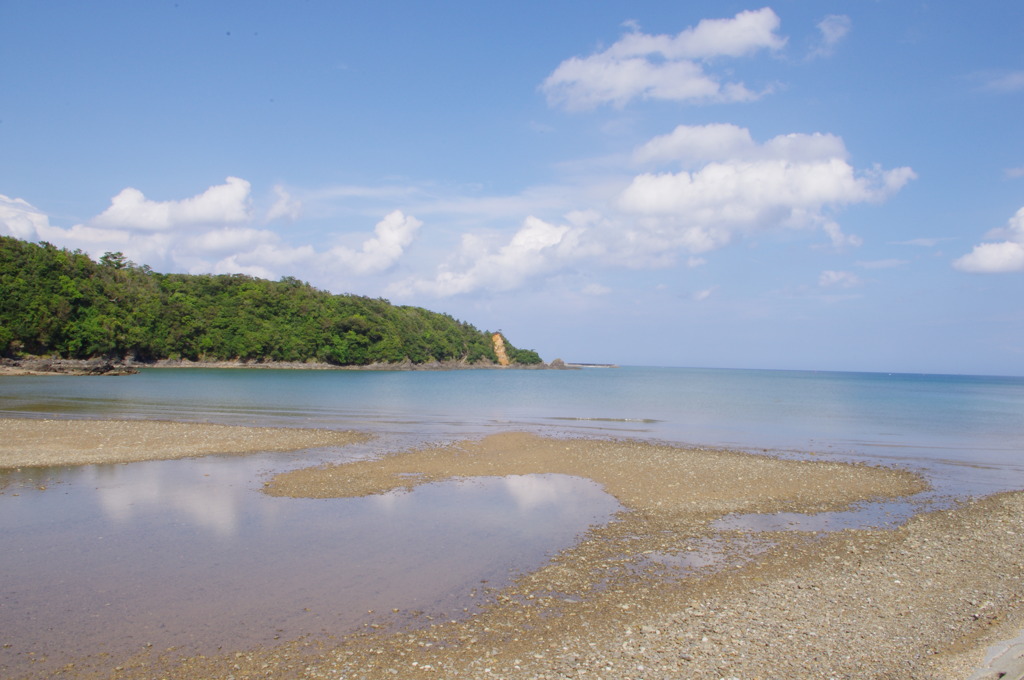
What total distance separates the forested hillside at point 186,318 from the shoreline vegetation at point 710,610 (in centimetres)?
10021

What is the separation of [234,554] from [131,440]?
15982mm

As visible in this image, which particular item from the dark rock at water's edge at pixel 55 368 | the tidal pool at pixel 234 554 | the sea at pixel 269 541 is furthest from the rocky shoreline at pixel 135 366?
the tidal pool at pixel 234 554

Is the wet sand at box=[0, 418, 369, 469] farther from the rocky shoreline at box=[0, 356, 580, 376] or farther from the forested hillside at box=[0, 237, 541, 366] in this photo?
the forested hillside at box=[0, 237, 541, 366]

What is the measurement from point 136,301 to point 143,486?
116 metres

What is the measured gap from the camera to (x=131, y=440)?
2391 centimetres

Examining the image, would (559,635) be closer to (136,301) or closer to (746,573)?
(746,573)

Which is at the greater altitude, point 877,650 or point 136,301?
point 136,301

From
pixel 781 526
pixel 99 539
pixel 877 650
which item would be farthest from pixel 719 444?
pixel 99 539

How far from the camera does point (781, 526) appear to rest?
13.9m

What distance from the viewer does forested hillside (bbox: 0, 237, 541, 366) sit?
306ft

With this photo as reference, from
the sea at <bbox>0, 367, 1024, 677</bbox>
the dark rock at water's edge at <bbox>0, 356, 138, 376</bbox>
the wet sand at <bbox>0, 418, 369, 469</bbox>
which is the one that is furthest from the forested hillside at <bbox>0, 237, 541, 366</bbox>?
the sea at <bbox>0, 367, 1024, 677</bbox>

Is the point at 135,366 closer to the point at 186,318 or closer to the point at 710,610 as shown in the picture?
the point at 186,318

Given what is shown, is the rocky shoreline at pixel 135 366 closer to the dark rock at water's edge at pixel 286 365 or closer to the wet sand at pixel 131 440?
the dark rock at water's edge at pixel 286 365

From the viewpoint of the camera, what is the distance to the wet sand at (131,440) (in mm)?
20283
